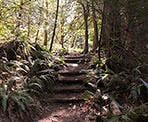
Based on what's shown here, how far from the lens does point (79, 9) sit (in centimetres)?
1764

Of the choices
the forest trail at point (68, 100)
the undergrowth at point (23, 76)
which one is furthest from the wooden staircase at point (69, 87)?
the undergrowth at point (23, 76)

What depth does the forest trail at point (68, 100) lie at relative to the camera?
236 inches

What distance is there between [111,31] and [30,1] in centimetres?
405

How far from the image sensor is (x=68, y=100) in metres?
6.96

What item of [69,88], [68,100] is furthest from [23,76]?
[68,100]

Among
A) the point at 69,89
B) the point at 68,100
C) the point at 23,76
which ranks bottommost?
the point at 68,100

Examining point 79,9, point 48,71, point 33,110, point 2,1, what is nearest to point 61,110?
point 33,110

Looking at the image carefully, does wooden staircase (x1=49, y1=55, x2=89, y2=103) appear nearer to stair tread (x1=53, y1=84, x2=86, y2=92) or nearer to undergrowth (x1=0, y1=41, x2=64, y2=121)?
stair tread (x1=53, y1=84, x2=86, y2=92)

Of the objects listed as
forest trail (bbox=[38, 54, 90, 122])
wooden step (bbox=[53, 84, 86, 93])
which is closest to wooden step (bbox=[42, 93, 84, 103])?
forest trail (bbox=[38, 54, 90, 122])

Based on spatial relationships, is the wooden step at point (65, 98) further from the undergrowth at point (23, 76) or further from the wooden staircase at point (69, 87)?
the undergrowth at point (23, 76)

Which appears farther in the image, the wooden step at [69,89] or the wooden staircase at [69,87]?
the wooden step at [69,89]

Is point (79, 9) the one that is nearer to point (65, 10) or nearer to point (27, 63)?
point (65, 10)

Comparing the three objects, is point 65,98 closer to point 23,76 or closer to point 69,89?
point 69,89

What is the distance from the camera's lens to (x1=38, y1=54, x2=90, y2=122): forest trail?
6.00 meters
